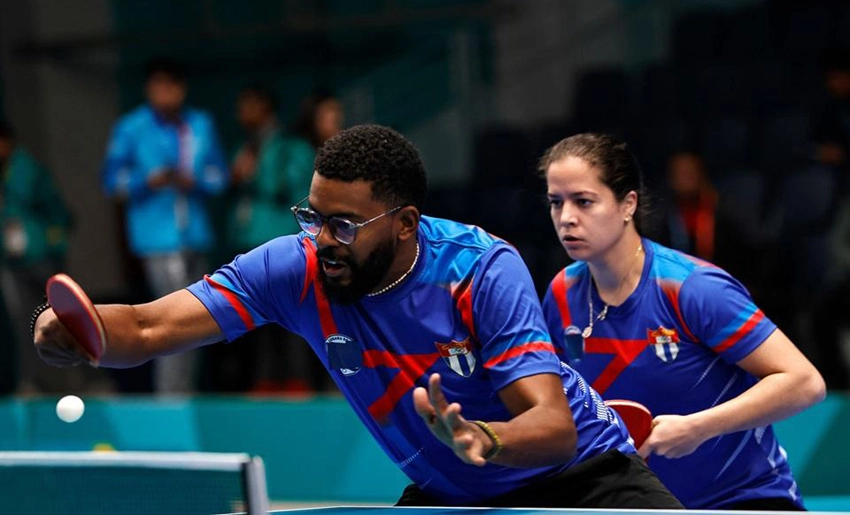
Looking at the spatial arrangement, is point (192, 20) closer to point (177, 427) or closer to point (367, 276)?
point (177, 427)

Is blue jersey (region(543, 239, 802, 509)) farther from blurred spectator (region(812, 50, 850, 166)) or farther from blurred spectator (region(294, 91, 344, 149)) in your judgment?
blurred spectator (region(812, 50, 850, 166))

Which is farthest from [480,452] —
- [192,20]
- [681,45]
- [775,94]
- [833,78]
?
[192,20]

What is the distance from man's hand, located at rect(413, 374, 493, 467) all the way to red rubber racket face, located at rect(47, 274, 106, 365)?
0.68 m

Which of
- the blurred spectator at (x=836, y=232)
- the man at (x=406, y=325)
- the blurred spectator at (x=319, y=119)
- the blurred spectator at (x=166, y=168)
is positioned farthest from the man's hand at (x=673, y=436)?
the blurred spectator at (x=166, y=168)

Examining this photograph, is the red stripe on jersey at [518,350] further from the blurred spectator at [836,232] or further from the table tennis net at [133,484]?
the blurred spectator at [836,232]

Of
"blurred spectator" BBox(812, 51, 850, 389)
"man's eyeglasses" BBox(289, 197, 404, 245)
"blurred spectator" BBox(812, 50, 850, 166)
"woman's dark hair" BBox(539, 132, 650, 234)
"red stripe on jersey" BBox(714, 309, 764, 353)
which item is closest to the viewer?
"man's eyeglasses" BBox(289, 197, 404, 245)

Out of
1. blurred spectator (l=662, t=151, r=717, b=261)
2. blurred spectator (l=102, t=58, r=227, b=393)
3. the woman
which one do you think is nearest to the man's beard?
the woman

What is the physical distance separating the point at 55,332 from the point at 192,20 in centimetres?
862

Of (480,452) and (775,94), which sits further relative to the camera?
(775,94)

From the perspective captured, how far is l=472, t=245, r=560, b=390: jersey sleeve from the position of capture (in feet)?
9.51

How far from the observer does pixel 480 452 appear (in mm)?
2631

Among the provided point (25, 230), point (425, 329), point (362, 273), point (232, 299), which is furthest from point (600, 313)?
point (25, 230)

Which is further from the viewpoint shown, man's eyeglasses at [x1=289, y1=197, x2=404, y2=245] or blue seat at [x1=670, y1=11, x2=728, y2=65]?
blue seat at [x1=670, y1=11, x2=728, y2=65]

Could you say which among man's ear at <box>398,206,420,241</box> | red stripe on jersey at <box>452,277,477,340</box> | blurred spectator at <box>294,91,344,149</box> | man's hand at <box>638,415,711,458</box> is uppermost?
blurred spectator at <box>294,91,344,149</box>
